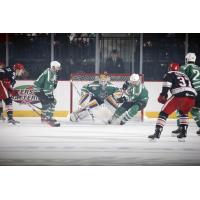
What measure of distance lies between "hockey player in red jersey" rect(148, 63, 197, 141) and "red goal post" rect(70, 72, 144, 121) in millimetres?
301

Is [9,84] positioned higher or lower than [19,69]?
lower

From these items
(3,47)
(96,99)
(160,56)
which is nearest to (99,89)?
(96,99)

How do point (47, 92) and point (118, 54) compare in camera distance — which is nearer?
point (118, 54)

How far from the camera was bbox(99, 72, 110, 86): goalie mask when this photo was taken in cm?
652

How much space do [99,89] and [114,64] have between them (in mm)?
339

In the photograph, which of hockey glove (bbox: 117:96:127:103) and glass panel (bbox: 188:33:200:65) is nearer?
glass panel (bbox: 188:33:200:65)

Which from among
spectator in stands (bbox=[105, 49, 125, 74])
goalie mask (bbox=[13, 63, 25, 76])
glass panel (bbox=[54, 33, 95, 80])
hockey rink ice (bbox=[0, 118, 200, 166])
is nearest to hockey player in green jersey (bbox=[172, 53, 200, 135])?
hockey rink ice (bbox=[0, 118, 200, 166])

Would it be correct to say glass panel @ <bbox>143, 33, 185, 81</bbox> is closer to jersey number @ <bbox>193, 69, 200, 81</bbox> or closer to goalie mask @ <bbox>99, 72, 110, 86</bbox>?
jersey number @ <bbox>193, 69, 200, 81</bbox>

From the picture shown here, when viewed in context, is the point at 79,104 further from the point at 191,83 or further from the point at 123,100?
the point at 191,83

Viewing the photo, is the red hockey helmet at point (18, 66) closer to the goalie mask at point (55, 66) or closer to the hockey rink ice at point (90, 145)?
the goalie mask at point (55, 66)

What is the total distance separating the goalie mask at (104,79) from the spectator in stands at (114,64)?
7 cm

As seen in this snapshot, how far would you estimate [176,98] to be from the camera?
6.54 metres

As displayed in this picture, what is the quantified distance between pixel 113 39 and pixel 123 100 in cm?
70

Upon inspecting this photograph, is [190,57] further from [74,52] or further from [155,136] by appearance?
[74,52]
